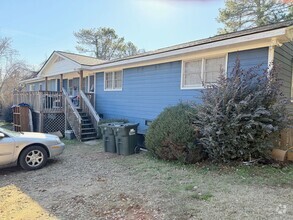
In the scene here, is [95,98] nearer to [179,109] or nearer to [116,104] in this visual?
[116,104]

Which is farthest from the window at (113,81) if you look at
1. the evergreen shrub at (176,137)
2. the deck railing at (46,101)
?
the evergreen shrub at (176,137)

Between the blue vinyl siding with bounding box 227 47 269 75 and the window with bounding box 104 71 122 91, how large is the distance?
5.83 m

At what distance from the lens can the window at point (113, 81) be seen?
451 inches

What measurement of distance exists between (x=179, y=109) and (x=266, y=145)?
2.45m

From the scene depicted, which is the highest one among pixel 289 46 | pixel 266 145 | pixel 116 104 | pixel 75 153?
pixel 289 46

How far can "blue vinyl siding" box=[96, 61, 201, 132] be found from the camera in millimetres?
8570

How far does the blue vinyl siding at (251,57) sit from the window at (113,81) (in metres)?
5.83

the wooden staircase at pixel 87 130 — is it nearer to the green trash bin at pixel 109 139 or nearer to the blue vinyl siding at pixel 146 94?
the blue vinyl siding at pixel 146 94

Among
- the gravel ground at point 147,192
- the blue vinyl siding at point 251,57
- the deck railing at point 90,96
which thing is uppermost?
the blue vinyl siding at point 251,57

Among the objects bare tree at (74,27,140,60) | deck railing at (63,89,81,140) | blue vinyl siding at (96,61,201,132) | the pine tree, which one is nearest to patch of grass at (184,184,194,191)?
blue vinyl siding at (96,61,201,132)

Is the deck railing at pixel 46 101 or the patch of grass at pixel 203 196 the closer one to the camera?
the patch of grass at pixel 203 196

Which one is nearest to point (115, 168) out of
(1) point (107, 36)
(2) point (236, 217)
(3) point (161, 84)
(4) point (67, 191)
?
(4) point (67, 191)

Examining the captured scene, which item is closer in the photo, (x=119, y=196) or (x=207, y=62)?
(x=119, y=196)

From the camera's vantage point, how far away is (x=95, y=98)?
510 inches
